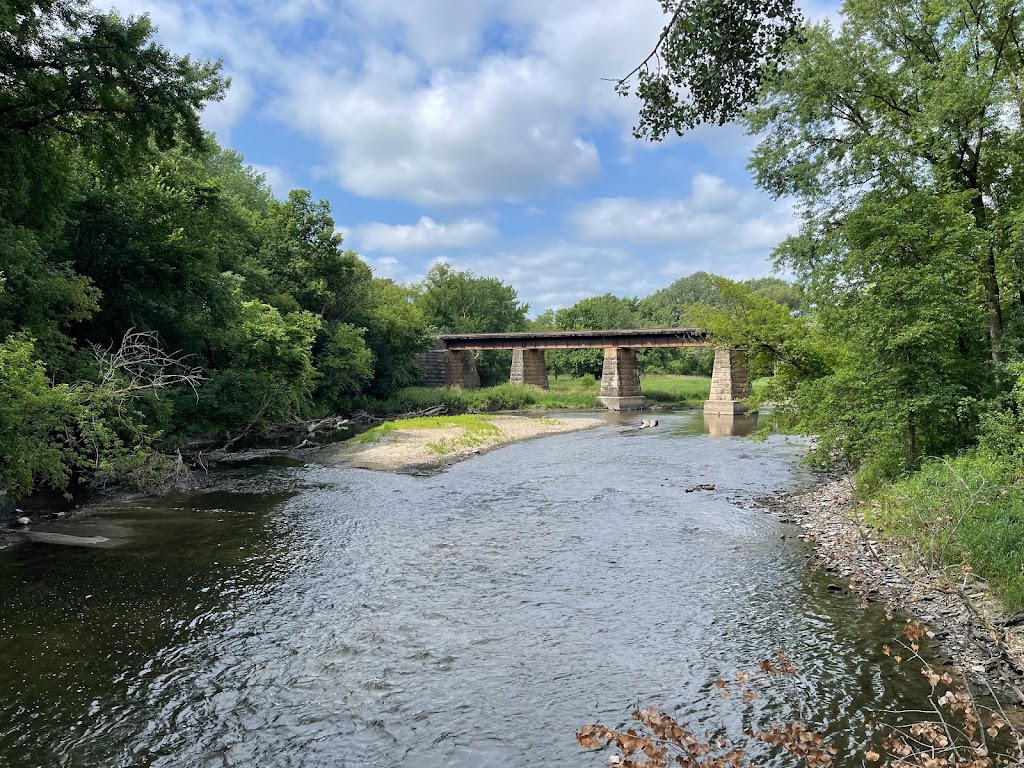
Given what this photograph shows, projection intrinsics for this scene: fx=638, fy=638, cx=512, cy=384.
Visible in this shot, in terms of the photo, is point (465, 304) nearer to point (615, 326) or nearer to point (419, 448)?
point (615, 326)

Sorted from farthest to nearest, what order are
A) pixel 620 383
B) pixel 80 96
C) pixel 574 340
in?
pixel 574 340 < pixel 620 383 < pixel 80 96

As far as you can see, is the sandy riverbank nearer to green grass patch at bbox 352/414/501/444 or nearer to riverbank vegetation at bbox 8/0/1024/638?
green grass patch at bbox 352/414/501/444

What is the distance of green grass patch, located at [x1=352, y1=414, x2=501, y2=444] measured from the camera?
107ft

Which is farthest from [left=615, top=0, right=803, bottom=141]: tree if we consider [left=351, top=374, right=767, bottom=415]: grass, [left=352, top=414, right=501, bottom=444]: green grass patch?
[left=351, top=374, right=767, bottom=415]: grass

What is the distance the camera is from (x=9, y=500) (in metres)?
16.3

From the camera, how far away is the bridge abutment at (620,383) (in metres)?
60.3

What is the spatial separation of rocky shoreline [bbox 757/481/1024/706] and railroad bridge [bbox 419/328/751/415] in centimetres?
3818

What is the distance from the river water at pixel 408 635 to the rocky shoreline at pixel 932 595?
63 centimetres

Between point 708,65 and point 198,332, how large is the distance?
A: 23010 mm

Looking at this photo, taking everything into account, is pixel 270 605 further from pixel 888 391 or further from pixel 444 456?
pixel 444 456

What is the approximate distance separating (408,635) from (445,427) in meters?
26.3

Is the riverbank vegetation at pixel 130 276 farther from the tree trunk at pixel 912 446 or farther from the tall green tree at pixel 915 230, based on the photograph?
the tree trunk at pixel 912 446

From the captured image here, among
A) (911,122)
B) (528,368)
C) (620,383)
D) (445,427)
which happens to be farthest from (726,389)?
(911,122)

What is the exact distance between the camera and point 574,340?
208 ft
